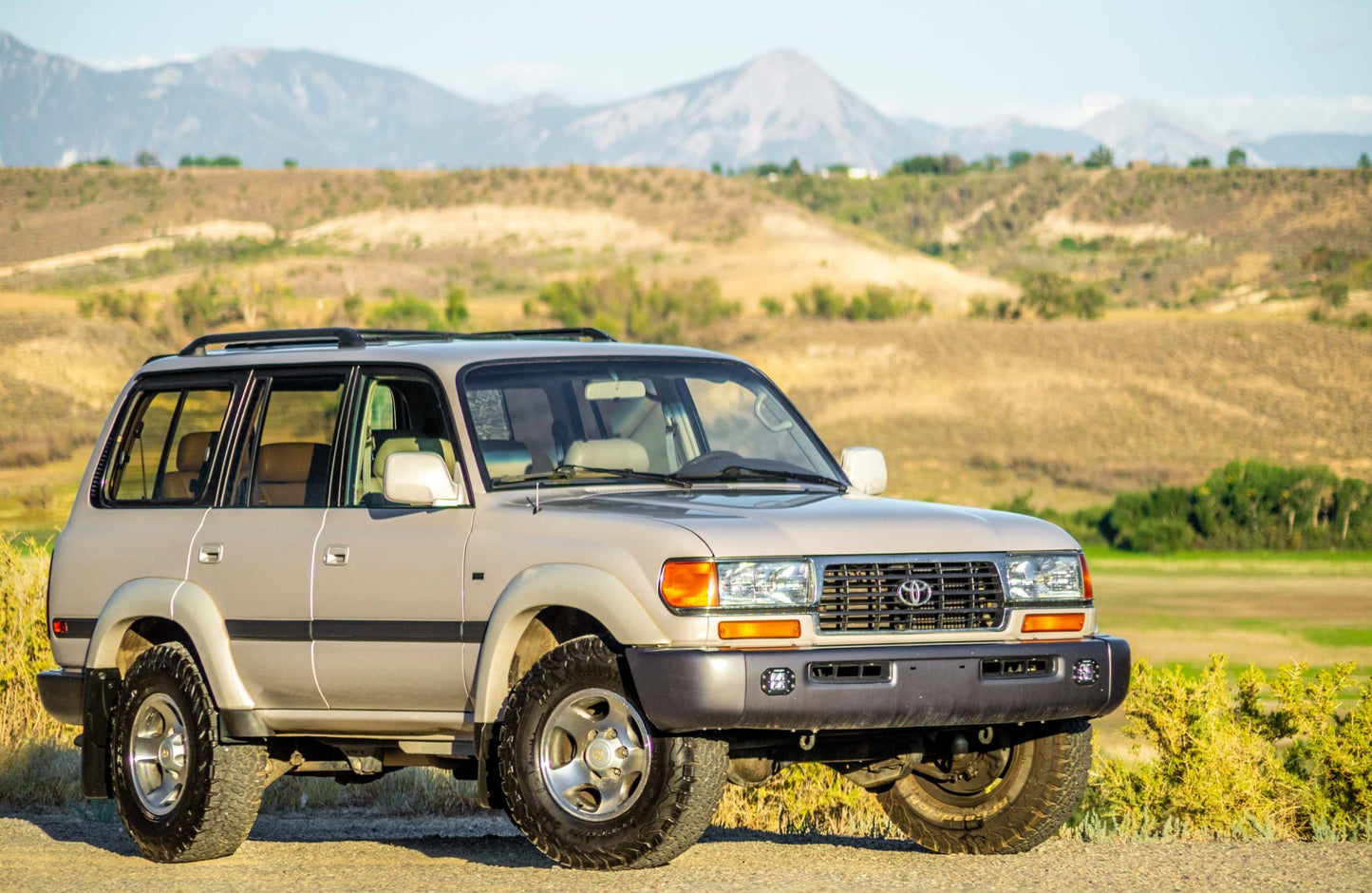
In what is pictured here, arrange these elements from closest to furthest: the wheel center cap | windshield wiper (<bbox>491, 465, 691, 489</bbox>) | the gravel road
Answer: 1. the wheel center cap
2. the gravel road
3. windshield wiper (<bbox>491, 465, 691, 489</bbox>)

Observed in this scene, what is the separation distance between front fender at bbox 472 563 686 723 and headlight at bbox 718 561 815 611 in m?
0.28

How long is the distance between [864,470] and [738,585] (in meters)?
1.88

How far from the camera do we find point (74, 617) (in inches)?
352

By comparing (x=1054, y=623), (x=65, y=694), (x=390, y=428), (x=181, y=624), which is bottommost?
(x=65, y=694)

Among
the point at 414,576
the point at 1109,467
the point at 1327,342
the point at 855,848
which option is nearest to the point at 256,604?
the point at 414,576

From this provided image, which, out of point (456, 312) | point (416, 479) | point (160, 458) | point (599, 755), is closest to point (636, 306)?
point (456, 312)

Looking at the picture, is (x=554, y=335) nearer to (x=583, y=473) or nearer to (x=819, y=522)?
(x=583, y=473)

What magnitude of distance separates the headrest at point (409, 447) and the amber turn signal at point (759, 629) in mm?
1746

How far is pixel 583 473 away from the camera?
7945 millimetres

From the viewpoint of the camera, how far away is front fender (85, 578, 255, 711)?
825cm

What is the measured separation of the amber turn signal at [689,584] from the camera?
269 inches

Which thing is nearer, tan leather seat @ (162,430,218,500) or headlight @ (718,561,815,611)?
headlight @ (718,561,815,611)

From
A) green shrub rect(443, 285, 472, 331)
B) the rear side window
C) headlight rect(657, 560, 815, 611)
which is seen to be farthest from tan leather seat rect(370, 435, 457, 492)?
green shrub rect(443, 285, 472, 331)

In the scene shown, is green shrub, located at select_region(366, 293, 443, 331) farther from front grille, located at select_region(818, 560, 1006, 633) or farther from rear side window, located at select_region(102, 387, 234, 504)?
front grille, located at select_region(818, 560, 1006, 633)
